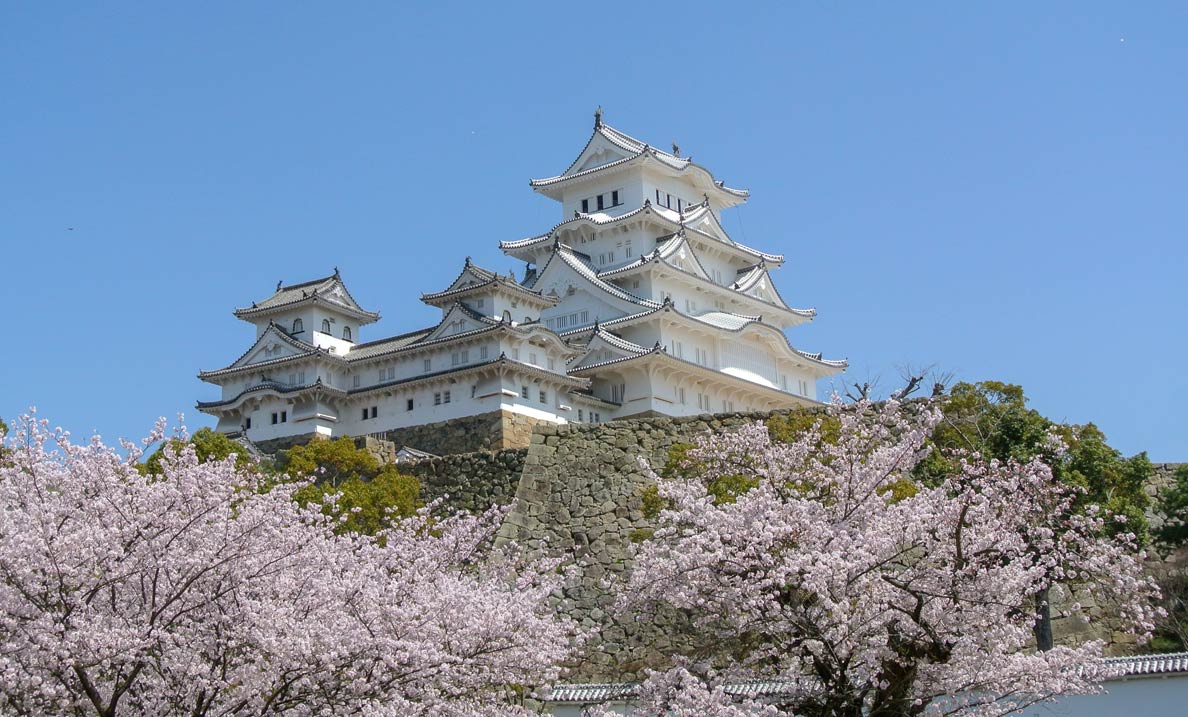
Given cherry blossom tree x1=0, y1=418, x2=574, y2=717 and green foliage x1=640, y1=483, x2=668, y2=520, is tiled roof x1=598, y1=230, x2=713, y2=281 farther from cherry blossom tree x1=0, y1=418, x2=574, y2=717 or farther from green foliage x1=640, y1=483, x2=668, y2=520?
cherry blossom tree x1=0, y1=418, x2=574, y2=717

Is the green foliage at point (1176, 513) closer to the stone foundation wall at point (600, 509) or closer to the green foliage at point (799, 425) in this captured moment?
the green foliage at point (799, 425)

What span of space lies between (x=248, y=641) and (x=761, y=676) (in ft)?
15.8

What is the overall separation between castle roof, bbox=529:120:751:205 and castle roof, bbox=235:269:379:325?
9.90m

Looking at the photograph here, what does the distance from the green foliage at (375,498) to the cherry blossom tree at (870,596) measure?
399 inches

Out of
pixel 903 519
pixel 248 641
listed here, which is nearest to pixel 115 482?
pixel 248 641

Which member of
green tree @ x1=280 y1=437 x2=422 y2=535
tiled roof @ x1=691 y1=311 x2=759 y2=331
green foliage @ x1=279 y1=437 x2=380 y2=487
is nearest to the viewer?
green tree @ x1=280 y1=437 x2=422 y2=535

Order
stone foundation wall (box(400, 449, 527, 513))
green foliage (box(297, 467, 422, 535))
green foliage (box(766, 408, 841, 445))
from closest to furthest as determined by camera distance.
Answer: green foliage (box(766, 408, 841, 445)), green foliage (box(297, 467, 422, 535)), stone foundation wall (box(400, 449, 527, 513))

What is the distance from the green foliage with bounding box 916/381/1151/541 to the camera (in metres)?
19.7

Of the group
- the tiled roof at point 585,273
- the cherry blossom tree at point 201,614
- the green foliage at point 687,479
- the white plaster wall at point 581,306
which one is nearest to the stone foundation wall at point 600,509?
the green foliage at point 687,479

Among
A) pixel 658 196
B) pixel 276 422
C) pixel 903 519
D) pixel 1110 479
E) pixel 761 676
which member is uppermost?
pixel 658 196

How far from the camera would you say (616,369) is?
124 feet

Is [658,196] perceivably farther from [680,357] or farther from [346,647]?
[346,647]

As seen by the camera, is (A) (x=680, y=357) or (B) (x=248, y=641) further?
(A) (x=680, y=357)

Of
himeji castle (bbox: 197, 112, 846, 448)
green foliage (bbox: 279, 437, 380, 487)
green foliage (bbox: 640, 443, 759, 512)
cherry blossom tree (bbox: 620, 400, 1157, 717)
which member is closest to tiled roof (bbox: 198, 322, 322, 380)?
himeji castle (bbox: 197, 112, 846, 448)
